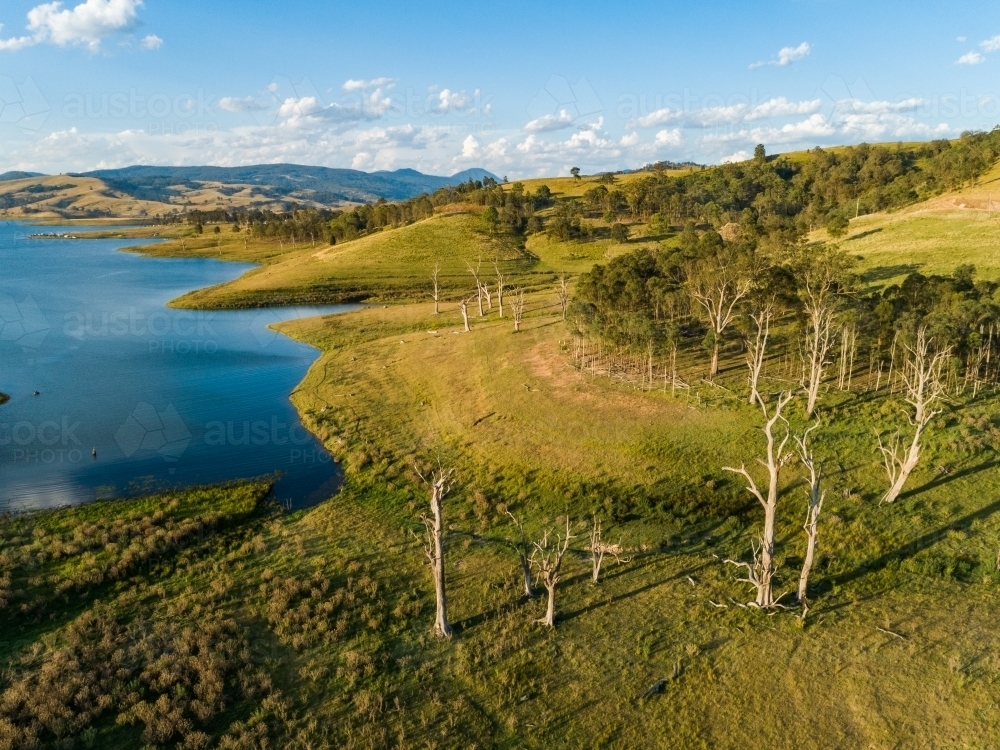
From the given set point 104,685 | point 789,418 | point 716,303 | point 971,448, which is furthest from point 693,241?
point 104,685

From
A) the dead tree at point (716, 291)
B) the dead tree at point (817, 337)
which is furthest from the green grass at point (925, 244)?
the dead tree at point (716, 291)

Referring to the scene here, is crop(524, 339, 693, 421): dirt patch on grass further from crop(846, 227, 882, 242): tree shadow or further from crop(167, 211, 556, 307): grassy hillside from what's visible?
crop(846, 227, 882, 242): tree shadow

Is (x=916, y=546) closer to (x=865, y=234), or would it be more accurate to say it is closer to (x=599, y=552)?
(x=599, y=552)

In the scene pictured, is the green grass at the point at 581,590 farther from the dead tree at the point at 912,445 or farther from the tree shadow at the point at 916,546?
the dead tree at the point at 912,445

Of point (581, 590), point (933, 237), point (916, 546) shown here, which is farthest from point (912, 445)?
point (933, 237)

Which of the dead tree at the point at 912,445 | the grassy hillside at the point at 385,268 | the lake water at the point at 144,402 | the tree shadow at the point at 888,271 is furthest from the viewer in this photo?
the grassy hillside at the point at 385,268

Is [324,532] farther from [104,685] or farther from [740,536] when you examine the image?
[740,536]

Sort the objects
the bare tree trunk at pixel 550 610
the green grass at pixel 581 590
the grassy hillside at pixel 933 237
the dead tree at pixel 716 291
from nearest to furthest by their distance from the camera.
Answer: the green grass at pixel 581 590, the bare tree trunk at pixel 550 610, the dead tree at pixel 716 291, the grassy hillside at pixel 933 237

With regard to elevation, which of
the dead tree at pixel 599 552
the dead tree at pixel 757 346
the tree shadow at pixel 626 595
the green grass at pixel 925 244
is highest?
the green grass at pixel 925 244
